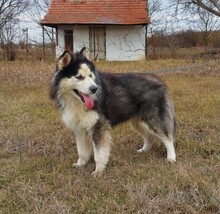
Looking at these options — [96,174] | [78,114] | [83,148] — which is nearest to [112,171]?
Result: [96,174]

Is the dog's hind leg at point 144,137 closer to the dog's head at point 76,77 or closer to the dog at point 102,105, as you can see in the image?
the dog at point 102,105

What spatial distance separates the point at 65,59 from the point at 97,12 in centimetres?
1871

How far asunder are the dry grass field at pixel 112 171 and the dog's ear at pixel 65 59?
118cm

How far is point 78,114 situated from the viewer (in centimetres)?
392

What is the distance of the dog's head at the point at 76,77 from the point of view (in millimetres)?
3676

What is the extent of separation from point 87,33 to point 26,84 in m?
11.7

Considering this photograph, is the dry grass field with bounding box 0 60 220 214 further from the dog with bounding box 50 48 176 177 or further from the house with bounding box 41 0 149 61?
the house with bounding box 41 0 149 61

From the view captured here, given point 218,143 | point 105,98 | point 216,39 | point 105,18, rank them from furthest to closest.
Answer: point 216,39, point 105,18, point 218,143, point 105,98

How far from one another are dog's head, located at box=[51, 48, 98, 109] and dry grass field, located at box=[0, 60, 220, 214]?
0.88 meters

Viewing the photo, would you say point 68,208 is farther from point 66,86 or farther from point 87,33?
point 87,33

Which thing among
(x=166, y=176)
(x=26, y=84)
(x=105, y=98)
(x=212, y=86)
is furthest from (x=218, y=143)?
(x=26, y=84)

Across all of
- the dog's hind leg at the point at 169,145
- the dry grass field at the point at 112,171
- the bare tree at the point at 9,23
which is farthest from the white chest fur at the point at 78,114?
the bare tree at the point at 9,23

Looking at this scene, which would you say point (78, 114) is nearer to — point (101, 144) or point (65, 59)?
point (101, 144)

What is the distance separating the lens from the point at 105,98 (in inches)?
160
